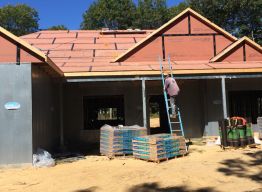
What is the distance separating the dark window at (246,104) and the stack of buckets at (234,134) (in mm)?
4055

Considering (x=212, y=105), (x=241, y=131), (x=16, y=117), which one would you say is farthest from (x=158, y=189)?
(x=212, y=105)

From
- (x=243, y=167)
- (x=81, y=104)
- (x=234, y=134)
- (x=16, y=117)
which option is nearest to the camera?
(x=243, y=167)

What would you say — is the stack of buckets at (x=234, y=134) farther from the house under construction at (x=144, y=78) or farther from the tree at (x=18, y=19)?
the tree at (x=18, y=19)

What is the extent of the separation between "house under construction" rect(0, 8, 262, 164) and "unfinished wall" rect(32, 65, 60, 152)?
3 centimetres

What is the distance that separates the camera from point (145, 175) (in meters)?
8.74

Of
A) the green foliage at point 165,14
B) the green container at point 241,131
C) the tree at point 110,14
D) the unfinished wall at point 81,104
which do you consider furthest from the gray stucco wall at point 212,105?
the tree at point 110,14

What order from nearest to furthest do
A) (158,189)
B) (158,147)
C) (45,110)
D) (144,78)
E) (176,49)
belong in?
(158,189) → (158,147) → (45,110) → (144,78) → (176,49)

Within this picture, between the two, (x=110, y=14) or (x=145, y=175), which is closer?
(x=145, y=175)

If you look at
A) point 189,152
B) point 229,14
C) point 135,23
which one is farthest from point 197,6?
point 189,152

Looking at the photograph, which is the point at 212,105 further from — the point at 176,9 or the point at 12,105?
the point at 176,9

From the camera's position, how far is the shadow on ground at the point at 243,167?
833 cm

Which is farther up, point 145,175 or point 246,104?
point 246,104

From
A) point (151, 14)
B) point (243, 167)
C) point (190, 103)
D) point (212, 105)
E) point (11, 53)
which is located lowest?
point (243, 167)

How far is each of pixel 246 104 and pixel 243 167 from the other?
7.95 m
